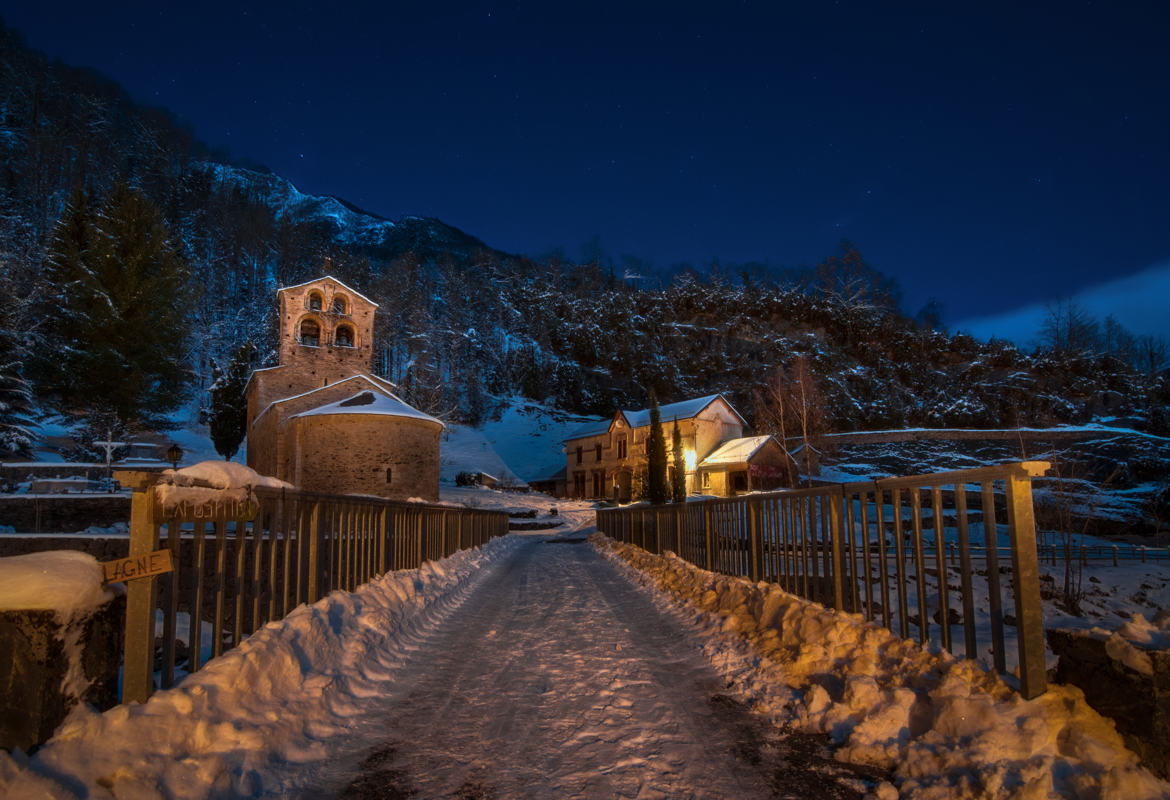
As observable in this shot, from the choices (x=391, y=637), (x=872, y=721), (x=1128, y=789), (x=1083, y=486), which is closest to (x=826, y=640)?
(x=872, y=721)

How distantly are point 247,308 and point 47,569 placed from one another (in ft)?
223

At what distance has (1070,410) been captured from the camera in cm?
5691

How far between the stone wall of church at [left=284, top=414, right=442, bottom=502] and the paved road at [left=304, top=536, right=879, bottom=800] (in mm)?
24341

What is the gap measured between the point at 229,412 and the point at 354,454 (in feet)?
59.9

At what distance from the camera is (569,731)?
12.1 ft

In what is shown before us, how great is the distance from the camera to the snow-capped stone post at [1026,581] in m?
2.99

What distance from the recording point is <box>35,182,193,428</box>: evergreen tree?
31422 millimetres

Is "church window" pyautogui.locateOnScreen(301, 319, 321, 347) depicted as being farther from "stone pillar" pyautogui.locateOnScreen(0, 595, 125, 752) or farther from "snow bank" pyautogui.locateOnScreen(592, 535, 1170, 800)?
"snow bank" pyautogui.locateOnScreen(592, 535, 1170, 800)

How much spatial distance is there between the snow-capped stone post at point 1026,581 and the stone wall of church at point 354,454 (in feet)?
92.2

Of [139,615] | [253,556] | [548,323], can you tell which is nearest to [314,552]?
[253,556]

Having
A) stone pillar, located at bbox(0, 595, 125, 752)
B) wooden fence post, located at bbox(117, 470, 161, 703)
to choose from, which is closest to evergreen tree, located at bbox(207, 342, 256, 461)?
wooden fence post, located at bbox(117, 470, 161, 703)

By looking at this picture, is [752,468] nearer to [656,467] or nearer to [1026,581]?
[656,467]

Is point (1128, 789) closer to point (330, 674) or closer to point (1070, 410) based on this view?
point (330, 674)

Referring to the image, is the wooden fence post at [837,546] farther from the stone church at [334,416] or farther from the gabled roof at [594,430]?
the gabled roof at [594,430]
